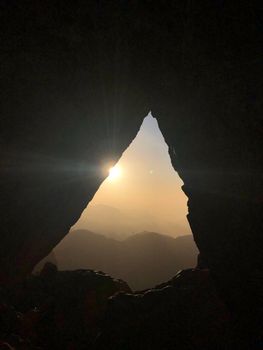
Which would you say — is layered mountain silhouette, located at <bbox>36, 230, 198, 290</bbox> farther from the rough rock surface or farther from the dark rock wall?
the dark rock wall

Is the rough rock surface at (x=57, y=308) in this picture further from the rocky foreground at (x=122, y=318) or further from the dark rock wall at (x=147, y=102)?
the dark rock wall at (x=147, y=102)

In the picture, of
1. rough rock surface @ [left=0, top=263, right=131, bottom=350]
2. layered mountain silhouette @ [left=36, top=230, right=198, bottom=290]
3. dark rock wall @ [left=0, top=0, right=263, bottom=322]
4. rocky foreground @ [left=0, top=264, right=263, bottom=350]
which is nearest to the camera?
dark rock wall @ [left=0, top=0, right=263, bottom=322]

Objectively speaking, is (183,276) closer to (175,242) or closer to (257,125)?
(257,125)

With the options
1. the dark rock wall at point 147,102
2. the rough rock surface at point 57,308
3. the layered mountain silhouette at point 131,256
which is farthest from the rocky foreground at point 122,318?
the layered mountain silhouette at point 131,256

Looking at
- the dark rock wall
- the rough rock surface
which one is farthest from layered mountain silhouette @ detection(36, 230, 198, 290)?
the dark rock wall

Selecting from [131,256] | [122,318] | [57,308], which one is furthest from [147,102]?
[131,256]

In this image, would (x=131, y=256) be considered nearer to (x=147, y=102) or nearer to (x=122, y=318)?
(x=122, y=318)

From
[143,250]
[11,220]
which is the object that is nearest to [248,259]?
[11,220]
